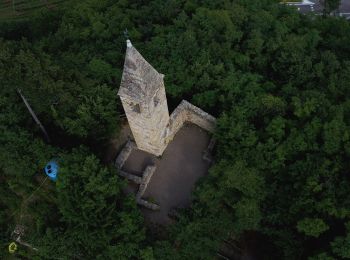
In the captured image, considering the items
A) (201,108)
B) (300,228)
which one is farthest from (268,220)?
(201,108)

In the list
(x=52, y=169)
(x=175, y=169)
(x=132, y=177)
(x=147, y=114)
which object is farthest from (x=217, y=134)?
(x=52, y=169)

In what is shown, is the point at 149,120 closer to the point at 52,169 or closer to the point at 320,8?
the point at 52,169

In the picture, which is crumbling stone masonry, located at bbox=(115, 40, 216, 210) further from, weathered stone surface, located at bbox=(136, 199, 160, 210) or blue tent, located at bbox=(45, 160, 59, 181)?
blue tent, located at bbox=(45, 160, 59, 181)

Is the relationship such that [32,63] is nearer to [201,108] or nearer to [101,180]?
[101,180]

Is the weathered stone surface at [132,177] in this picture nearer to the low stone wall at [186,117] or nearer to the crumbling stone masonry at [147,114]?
the crumbling stone masonry at [147,114]

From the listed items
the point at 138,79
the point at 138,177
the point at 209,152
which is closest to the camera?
the point at 138,79

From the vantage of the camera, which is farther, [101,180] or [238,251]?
[238,251]

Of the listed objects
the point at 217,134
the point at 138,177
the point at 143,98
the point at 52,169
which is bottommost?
the point at 52,169
